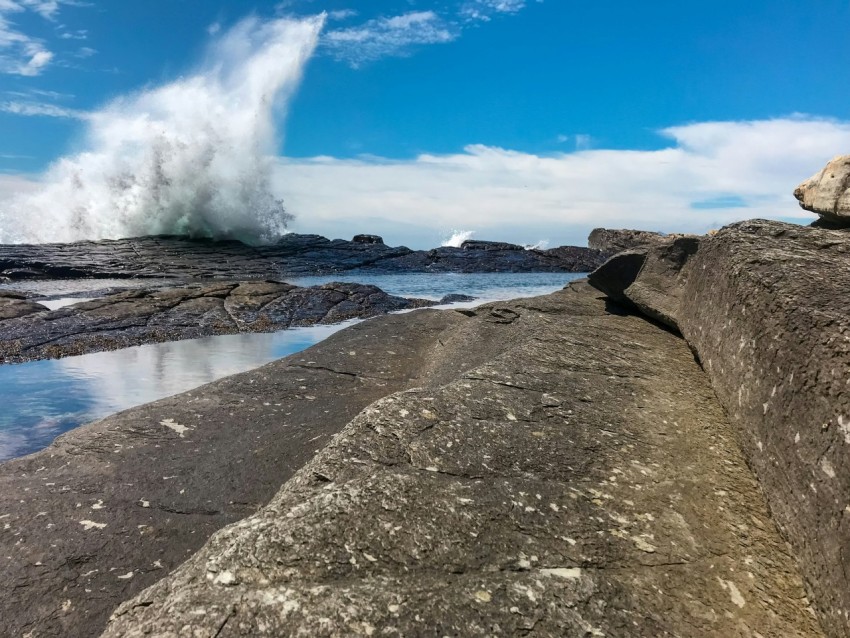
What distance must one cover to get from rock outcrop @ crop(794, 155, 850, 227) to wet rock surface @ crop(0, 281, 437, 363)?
10494 mm

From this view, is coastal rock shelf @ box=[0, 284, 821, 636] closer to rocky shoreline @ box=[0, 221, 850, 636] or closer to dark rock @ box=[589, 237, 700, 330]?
rocky shoreline @ box=[0, 221, 850, 636]

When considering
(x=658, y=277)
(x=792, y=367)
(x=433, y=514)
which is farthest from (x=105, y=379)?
(x=792, y=367)

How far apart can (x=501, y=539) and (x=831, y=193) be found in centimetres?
575

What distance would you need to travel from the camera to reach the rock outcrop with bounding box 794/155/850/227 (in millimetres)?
5824

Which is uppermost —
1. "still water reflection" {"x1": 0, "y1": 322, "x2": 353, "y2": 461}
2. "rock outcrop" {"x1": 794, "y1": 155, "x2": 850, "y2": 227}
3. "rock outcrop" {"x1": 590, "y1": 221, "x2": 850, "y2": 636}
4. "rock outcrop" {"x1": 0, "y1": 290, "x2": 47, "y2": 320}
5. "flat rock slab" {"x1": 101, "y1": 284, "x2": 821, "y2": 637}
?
"rock outcrop" {"x1": 794, "y1": 155, "x2": 850, "y2": 227}

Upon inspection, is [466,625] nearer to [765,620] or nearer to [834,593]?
[765,620]

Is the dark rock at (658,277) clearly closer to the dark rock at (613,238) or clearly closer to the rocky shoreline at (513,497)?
the rocky shoreline at (513,497)

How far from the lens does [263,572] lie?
2127 millimetres

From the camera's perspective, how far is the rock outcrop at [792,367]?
2.23 meters

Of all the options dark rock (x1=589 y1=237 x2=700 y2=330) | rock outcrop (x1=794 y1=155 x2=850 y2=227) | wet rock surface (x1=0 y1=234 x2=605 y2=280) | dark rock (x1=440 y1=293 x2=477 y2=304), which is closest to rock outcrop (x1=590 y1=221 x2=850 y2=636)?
dark rock (x1=589 y1=237 x2=700 y2=330)

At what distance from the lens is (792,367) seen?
271 centimetres

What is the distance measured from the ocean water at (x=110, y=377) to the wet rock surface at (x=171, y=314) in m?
0.63

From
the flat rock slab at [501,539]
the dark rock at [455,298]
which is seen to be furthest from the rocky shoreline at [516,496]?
the dark rock at [455,298]

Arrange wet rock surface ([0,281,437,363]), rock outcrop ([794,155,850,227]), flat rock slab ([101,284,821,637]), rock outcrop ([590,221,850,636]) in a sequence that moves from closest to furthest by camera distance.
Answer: flat rock slab ([101,284,821,637]) → rock outcrop ([590,221,850,636]) → rock outcrop ([794,155,850,227]) → wet rock surface ([0,281,437,363])
